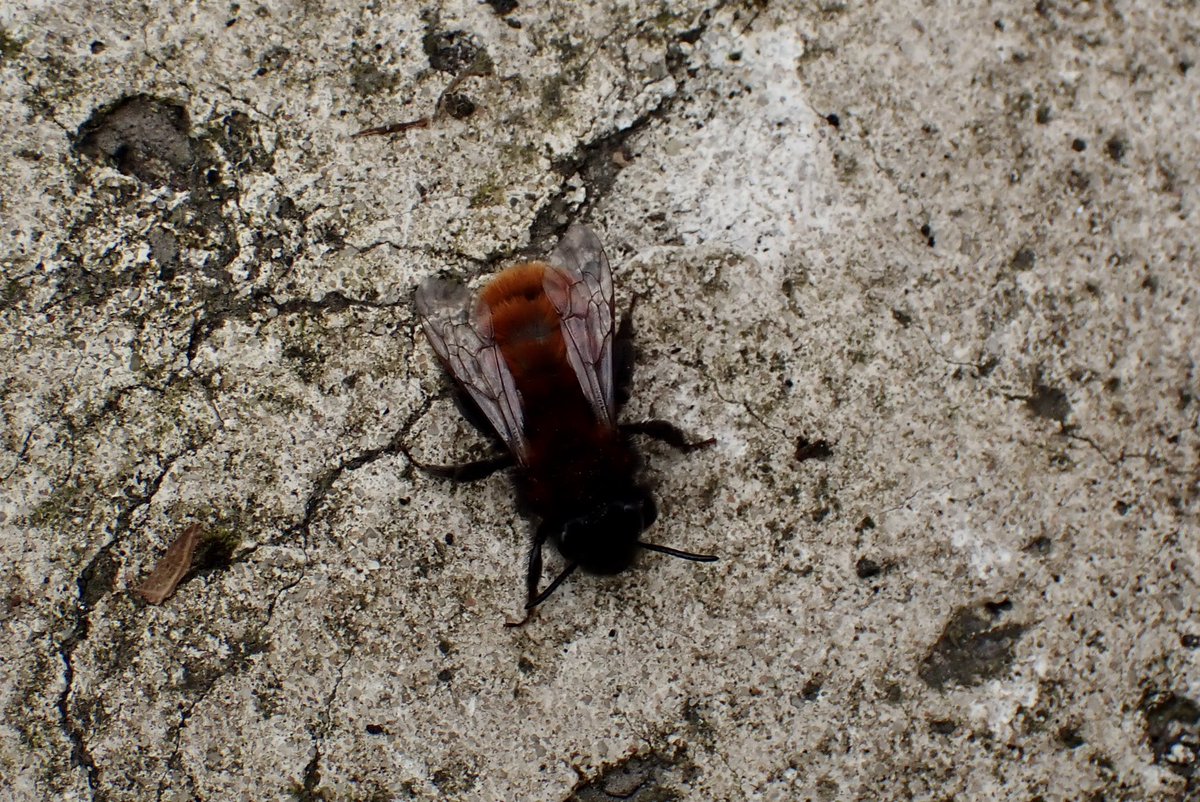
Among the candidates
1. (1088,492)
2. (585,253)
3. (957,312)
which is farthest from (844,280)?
(1088,492)

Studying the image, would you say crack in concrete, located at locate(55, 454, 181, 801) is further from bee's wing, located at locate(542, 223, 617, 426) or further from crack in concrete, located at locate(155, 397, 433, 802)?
bee's wing, located at locate(542, 223, 617, 426)

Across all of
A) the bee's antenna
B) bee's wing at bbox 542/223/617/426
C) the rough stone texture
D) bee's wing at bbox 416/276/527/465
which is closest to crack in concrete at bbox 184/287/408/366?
the rough stone texture

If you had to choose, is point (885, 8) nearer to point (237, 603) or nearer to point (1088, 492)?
point (1088, 492)

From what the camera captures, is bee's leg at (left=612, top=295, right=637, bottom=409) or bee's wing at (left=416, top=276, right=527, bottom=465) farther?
bee's leg at (left=612, top=295, right=637, bottom=409)

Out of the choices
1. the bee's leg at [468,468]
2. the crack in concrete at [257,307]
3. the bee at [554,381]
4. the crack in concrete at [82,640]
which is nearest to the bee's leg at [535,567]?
the bee at [554,381]

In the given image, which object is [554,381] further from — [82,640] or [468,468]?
[82,640]

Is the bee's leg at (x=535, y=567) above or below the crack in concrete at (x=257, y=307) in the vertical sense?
below

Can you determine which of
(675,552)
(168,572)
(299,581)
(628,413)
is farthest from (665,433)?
(168,572)

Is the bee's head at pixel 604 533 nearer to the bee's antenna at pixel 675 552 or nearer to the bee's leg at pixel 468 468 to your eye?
the bee's antenna at pixel 675 552
